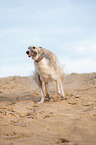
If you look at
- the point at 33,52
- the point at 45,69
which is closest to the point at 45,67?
the point at 45,69

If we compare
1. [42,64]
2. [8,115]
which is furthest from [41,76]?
[8,115]

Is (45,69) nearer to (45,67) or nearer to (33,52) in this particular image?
(45,67)

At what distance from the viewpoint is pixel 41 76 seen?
6.59 metres

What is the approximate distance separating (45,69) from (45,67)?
65mm

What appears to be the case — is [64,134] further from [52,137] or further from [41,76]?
[41,76]

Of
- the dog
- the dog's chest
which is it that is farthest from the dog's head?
the dog's chest

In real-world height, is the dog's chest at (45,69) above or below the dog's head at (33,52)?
below

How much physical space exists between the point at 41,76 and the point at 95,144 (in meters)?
3.97

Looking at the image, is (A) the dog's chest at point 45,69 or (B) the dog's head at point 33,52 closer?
(B) the dog's head at point 33,52

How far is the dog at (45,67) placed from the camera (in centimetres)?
628

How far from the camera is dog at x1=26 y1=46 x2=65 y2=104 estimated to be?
628 centimetres

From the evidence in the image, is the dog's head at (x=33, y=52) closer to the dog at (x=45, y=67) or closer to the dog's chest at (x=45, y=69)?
the dog at (x=45, y=67)

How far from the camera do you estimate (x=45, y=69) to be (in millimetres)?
6434

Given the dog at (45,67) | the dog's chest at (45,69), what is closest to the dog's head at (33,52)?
the dog at (45,67)
